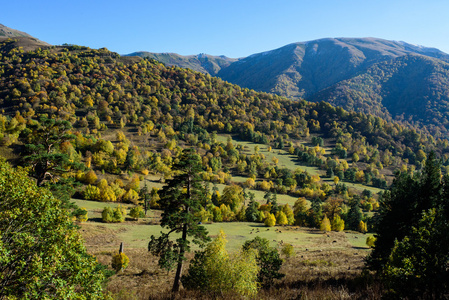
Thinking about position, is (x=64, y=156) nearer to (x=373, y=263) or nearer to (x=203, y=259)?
(x=203, y=259)

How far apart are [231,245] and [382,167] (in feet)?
629

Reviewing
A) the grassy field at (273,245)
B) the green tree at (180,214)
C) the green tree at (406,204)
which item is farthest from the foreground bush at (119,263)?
the green tree at (406,204)

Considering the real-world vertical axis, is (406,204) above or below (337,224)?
above

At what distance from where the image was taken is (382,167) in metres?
198

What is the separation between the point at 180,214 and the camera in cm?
2361

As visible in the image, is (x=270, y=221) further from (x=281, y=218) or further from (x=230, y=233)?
(x=230, y=233)

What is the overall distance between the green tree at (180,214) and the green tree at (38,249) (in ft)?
38.9

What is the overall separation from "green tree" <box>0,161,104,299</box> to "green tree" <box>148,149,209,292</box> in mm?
11867

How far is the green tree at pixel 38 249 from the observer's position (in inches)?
384

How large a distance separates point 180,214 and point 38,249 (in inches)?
536

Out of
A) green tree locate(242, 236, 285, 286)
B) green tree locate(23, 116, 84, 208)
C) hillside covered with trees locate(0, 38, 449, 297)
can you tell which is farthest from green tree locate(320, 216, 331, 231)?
green tree locate(23, 116, 84, 208)

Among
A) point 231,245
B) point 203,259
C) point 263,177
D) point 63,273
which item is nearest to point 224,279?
point 203,259

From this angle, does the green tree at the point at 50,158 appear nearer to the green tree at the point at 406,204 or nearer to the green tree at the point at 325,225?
the green tree at the point at 406,204

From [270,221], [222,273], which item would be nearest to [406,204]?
[222,273]
